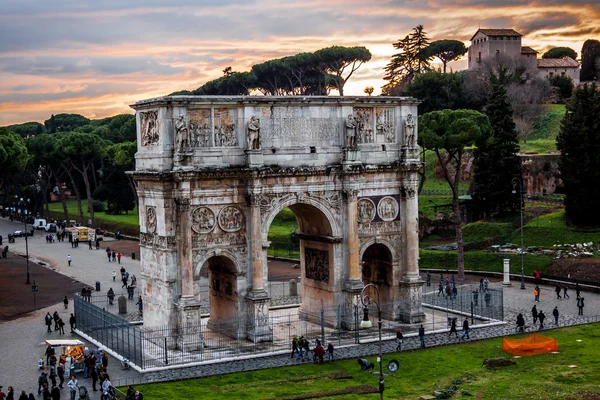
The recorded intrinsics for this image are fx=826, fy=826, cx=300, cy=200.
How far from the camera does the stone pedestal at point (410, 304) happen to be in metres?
46.6

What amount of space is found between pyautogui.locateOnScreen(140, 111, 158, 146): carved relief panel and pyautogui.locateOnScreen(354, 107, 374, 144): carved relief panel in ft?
36.5

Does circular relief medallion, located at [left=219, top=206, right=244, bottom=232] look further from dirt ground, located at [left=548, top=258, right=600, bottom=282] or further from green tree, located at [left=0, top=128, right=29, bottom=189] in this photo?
green tree, located at [left=0, top=128, right=29, bottom=189]

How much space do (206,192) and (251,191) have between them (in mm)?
2297

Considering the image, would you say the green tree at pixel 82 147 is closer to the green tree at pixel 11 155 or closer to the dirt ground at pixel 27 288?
the green tree at pixel 11 155

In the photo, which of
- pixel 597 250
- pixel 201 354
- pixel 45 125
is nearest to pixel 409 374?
pixel 201 354

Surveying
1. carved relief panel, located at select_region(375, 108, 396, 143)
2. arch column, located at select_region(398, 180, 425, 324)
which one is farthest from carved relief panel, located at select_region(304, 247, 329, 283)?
carved relief panel, located at select_region(375, 108, 396, 143)

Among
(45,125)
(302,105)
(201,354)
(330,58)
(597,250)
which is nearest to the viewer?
(201,354)

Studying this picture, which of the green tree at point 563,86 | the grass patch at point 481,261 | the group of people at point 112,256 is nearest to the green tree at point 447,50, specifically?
the green tree at point 563,86

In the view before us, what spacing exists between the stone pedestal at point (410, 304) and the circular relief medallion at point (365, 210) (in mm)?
4236

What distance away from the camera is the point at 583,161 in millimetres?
66375

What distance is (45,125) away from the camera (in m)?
175

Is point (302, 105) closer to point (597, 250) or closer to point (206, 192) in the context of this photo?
point (206, 192)

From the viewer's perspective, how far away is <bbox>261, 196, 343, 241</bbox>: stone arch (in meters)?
43.2

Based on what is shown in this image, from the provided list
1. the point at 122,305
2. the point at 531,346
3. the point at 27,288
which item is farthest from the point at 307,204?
the point at 27,288
